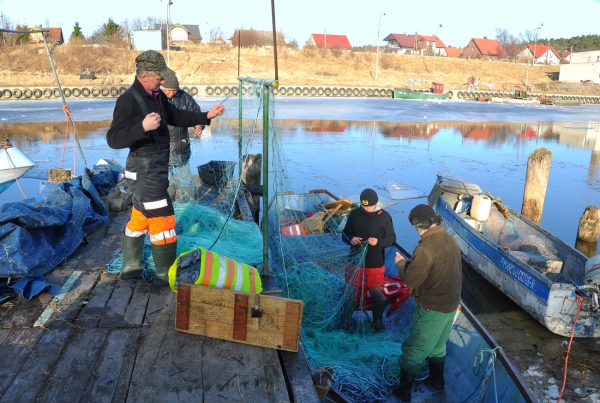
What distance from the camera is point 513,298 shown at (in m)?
7.46

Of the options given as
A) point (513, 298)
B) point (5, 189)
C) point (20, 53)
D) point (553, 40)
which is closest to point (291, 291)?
point (513, 298)

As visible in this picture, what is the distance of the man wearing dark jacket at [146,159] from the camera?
3.64 meters

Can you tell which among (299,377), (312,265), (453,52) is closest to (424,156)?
(312,265)

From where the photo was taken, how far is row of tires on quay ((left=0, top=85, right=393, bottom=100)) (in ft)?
106

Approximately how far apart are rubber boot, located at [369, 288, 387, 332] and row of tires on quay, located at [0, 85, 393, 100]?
825 inches

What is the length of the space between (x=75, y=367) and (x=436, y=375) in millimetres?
2934

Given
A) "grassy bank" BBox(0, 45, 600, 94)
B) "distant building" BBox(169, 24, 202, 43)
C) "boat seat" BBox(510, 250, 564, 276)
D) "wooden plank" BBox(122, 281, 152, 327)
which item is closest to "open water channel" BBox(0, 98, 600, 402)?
"boat seat" BBox(510, 250, 564, 276)

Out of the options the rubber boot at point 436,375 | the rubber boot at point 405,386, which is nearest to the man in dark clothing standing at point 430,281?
the rubber boot at point 405,386

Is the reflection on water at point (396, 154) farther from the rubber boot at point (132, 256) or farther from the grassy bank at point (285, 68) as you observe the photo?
the grassy bank at point (285, 68)

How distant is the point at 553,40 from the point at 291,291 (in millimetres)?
116368

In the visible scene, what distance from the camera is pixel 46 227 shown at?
15.2 feet

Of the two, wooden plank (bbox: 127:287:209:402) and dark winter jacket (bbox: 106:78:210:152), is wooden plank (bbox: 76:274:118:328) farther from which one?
dark winter jacket (bbox: 106:78:210:152)

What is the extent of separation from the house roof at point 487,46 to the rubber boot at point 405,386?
88.7 metres

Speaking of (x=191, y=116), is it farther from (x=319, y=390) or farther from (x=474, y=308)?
(x=474, y=308)
